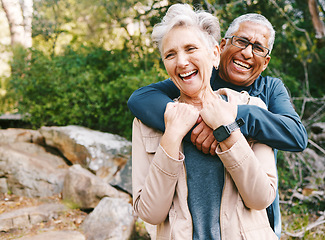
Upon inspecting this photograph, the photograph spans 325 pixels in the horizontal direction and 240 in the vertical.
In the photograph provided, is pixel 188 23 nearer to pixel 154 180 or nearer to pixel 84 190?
pixel 154 180

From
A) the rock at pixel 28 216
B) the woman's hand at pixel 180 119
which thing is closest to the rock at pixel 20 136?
the rock at pixel 28 216

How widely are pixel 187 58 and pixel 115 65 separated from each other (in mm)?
4734

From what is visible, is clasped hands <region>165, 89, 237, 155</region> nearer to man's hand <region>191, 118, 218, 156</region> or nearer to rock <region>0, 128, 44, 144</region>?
man's hand <region>191, 118, 218, 156</region>

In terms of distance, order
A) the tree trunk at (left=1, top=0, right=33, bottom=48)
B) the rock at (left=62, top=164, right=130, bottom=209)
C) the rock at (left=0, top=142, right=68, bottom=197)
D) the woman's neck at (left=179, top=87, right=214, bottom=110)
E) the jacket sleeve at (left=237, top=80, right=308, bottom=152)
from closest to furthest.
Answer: the jacket sleeve at (left=237, top=80, right=308, bottom=152)
the woman's neck at (left=179, top=87, right=214, bottom=110)
the rock at (left=62, top=164, right=130, bottom=209)
the rock at (left=0, top=142, right=68, bottom=197)
the tree trunk at (left=1, top=0, right=33, bottom=48)

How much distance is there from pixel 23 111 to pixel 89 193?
2557 millimetres

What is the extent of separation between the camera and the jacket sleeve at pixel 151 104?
4.77ft

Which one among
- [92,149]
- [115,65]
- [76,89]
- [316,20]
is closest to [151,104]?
[92,149]

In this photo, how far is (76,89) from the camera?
18.3 ft

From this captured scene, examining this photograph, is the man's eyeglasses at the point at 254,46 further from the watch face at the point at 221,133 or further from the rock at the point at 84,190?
the rock at the point at 84,190

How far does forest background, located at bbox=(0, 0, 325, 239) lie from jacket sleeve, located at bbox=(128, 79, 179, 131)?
3.22 metres

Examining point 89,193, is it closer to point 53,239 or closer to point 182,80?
point 53,239

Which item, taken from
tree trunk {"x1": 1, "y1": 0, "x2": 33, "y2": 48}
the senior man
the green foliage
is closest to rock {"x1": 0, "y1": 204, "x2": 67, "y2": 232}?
the green foliage

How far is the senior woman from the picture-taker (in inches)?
49.9

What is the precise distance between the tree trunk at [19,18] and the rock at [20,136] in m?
2.30
